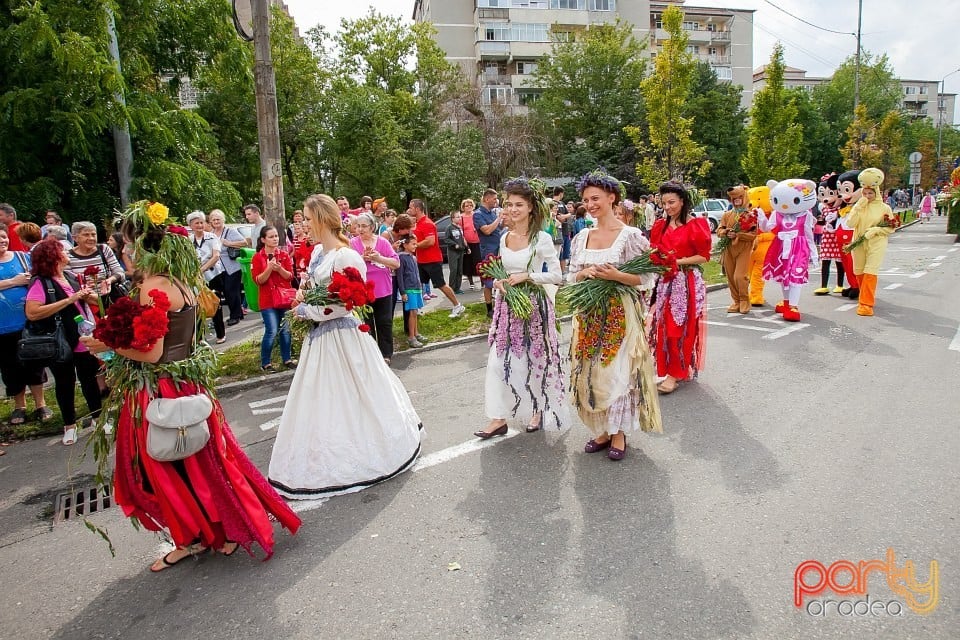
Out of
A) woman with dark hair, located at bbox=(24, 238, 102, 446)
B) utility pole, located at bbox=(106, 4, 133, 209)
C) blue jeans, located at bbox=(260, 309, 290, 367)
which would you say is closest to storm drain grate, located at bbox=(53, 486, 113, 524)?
woman with dark hair, located at bbox=(24, 238, 102, 446)

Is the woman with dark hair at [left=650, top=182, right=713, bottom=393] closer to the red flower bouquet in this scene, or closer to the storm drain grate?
the red flower bouquet

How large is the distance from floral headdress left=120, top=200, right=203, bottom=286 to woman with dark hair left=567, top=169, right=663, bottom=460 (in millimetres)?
2706

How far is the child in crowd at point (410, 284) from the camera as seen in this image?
855 centimetres

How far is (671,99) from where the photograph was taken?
18859mm

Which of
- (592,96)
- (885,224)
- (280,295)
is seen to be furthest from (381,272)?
(592,96)

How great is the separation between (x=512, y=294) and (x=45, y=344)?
4.24m

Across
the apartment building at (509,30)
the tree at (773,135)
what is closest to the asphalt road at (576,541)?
the tree at (773,135)

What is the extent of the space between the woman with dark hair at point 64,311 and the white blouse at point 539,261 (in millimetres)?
3731

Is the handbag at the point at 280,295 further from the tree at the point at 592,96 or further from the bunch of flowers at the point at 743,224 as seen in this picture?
the tree at the point at 592,96

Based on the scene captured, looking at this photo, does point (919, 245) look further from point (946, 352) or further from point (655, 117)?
point (946, 352)

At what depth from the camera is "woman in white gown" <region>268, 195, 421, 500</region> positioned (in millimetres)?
4199

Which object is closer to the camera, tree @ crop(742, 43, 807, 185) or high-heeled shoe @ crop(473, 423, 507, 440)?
high-heeled shoe @ crop(473, 423, 507, 440)

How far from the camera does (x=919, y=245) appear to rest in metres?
19.4

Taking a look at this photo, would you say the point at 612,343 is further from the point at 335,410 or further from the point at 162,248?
the point at 162,248
